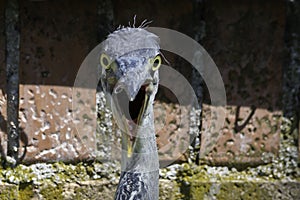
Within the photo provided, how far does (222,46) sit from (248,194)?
0.21 metres

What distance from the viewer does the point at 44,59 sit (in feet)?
3.08

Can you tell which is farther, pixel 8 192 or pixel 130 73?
pixel 8 192

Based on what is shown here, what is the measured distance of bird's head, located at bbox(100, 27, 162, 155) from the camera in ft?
2.12

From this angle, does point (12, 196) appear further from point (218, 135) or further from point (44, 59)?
point (218, 135)

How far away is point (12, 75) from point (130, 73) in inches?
12.9

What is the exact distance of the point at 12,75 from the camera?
0.93 metres

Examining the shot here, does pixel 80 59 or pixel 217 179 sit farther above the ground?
pixel 80 59

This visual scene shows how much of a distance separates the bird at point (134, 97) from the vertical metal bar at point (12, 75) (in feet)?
0.85

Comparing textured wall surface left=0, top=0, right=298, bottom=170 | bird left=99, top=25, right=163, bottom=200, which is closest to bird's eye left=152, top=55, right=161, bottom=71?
bird left=99, top=25, right=163, bottom=200

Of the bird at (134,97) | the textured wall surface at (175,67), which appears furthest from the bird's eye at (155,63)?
the textured wall surface at (175,67)

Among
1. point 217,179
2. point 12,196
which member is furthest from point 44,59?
point 217,179

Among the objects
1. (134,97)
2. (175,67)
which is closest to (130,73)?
(134,97)

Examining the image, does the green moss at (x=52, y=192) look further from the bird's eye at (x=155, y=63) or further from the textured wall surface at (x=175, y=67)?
the bird's eye at (x=155, y=63)

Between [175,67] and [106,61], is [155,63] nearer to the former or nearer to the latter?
[106,61]
